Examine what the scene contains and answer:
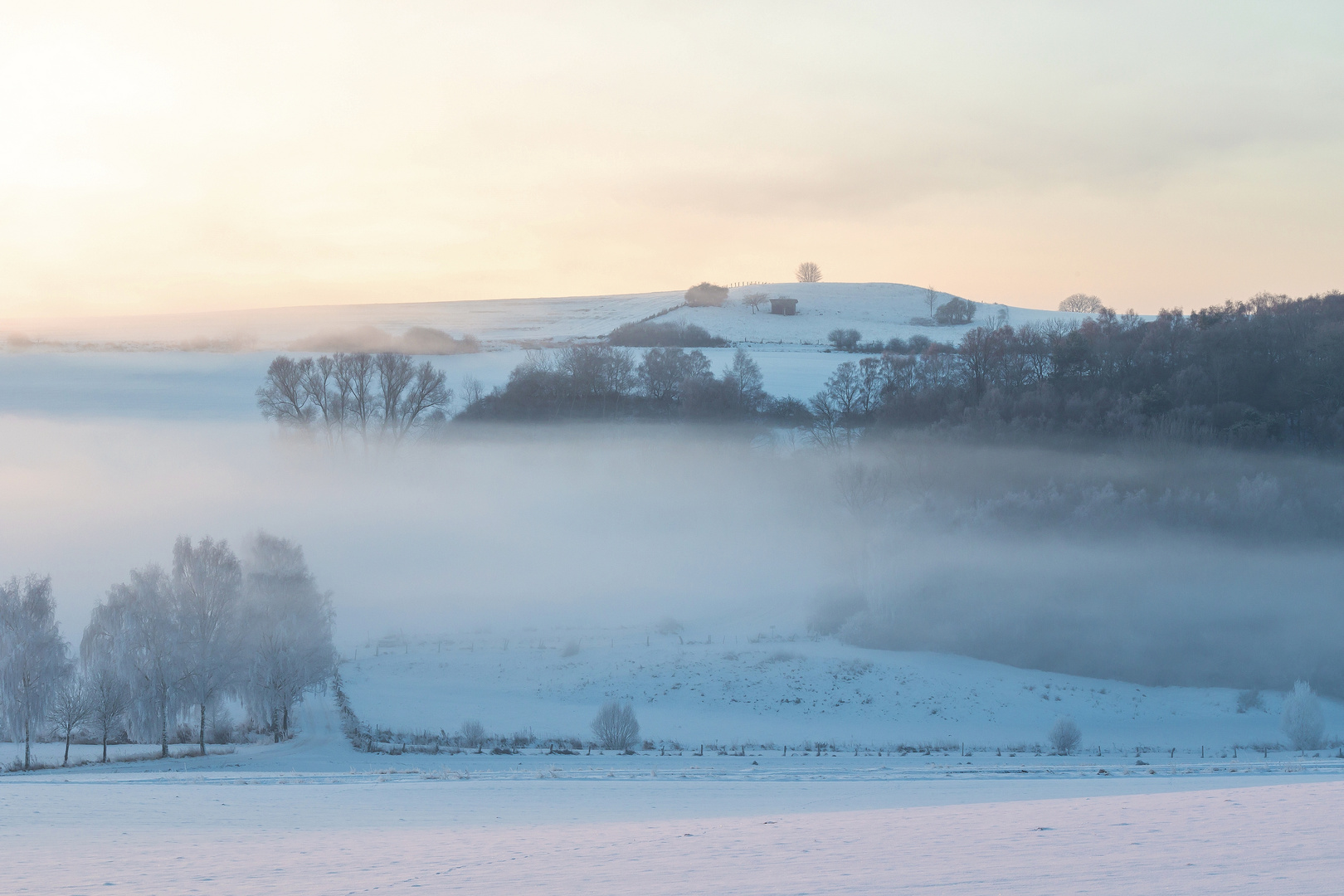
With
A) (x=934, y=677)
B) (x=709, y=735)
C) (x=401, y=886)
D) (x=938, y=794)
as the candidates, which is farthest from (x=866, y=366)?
(x=401, y=886)

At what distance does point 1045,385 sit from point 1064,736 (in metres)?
41.5

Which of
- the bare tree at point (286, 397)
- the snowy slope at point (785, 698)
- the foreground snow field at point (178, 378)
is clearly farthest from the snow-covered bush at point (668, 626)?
the bare tree at point (286, 397)

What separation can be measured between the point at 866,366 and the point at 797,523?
1830 centimetres

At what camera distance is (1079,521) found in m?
50.4

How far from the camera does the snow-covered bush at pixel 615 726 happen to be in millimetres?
29484

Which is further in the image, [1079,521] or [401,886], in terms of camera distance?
[1079,521]

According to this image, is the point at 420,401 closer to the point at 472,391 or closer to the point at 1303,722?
the point at 472,391

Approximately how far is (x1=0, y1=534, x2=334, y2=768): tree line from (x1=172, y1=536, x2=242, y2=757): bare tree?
32 mm

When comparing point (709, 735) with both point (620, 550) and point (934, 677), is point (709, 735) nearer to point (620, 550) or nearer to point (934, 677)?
point (934, 677)

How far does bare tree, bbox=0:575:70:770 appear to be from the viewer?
27.8 metres

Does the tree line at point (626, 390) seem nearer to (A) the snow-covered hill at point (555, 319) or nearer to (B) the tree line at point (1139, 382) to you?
(B) the tree line at point (1139, 382)

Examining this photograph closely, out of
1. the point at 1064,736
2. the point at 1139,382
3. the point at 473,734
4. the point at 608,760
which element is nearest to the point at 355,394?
the point at 473,734

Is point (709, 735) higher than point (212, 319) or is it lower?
lower

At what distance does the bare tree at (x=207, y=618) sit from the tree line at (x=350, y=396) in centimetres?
3384
